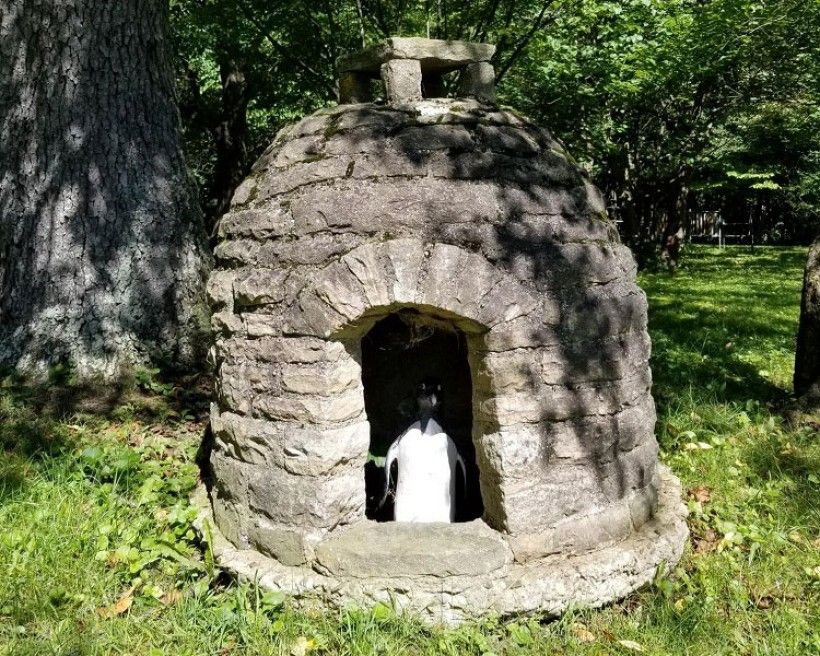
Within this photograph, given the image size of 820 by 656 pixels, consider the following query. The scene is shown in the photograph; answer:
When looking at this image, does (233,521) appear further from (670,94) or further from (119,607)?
(670,94)

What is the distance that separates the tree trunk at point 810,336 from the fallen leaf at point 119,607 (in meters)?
5.05

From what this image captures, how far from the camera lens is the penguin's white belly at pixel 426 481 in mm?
3701

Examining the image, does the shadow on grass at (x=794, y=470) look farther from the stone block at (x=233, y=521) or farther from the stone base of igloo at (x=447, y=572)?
the stone block at (x=233, y=521)

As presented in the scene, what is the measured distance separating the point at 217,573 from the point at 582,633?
1.76 m

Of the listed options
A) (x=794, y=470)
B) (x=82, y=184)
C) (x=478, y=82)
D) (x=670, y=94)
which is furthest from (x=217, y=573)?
(x=670, y=94)

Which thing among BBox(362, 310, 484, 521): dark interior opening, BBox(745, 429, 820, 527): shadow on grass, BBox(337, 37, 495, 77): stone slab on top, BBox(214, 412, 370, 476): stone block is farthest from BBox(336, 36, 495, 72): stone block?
BBox(745, 429, 820, 527): shadow on grass

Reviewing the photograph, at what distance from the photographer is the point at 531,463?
10.2ft

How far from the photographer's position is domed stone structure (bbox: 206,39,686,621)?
3023 mm

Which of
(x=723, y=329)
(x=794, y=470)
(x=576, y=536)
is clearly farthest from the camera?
(x=723, y=329)

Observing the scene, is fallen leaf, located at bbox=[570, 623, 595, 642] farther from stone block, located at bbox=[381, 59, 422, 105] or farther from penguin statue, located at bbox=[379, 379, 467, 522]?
stone block, located at bbox=[381, 59, 422, 105]

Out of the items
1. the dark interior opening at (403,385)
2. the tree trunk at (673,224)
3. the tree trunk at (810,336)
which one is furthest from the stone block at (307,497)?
the tree trunk at (673,224)

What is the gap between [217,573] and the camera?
3.29m

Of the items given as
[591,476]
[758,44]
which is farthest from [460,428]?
[758,44]

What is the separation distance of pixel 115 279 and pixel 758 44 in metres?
11.7
